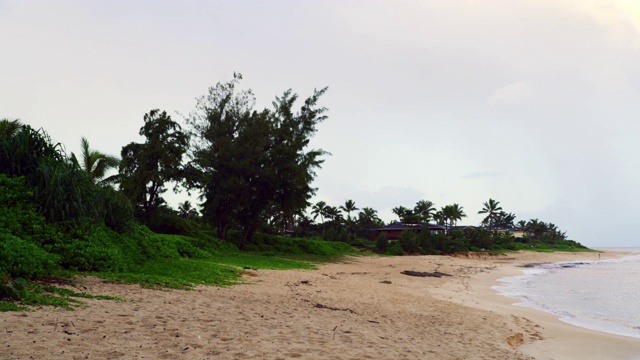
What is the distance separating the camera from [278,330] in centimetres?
795

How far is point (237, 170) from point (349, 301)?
77.2ft

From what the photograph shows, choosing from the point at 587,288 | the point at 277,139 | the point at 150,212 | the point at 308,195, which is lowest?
the point at 587,288

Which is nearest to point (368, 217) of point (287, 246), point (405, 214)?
point (405, 214)

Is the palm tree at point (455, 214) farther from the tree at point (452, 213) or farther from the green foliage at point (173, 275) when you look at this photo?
the green foliage at point (173, 275)

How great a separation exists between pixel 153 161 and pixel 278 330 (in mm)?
29513

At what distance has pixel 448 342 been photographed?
876 centimetres

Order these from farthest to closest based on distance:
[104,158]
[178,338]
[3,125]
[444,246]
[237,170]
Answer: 1. [444,246]
2. [237,170]
3. [104,158]
4. [3,125]
5. [178,338]

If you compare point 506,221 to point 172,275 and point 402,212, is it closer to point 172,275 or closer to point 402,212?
point 402,212

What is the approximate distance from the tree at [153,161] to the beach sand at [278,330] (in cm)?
2240

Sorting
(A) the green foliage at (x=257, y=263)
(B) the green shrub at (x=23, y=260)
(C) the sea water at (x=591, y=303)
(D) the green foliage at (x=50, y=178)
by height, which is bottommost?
(C) the sea water at (x=591, y=303)

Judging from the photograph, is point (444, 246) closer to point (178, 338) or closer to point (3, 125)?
point (3, 125)

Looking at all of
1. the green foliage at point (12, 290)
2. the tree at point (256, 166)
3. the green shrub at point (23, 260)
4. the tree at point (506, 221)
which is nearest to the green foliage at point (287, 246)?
the tree at point (256, 166)

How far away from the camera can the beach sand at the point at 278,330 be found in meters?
6.01

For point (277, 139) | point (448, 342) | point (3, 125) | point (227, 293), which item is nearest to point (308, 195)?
point (277, 139)
